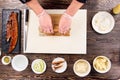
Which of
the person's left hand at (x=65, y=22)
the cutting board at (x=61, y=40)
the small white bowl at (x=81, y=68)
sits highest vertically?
the person's left hand at (x=65, y=22)

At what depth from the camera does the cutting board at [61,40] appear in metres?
1.34

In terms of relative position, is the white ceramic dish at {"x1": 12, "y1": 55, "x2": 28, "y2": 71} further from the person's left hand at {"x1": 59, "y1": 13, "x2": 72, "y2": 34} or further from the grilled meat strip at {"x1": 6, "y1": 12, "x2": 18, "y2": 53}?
the person's left hand at {"x1": 59, "y1": 13, "x2": 72, "y2": 34}

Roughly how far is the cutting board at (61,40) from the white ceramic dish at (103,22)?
0.05 m

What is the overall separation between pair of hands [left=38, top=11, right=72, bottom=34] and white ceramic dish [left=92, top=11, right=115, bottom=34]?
0.14m

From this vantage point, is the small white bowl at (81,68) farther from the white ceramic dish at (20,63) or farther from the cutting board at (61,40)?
the white ceramic dish at (20,63)

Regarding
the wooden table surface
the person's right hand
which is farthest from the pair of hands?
the wooden table surface

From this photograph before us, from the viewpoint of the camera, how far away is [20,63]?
1345 mm

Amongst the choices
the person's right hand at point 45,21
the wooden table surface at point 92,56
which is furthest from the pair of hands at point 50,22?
the wooden table surface at point 92,56

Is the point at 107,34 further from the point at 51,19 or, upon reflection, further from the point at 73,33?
the point at 51,19

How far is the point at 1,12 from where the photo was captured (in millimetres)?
1387

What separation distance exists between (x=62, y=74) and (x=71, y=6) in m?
0.34

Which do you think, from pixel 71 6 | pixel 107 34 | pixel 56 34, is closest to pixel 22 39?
pixel 56 34

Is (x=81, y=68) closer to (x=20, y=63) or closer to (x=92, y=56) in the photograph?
(x=92, y=56)

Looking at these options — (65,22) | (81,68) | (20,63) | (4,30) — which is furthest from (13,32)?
(81,68)
